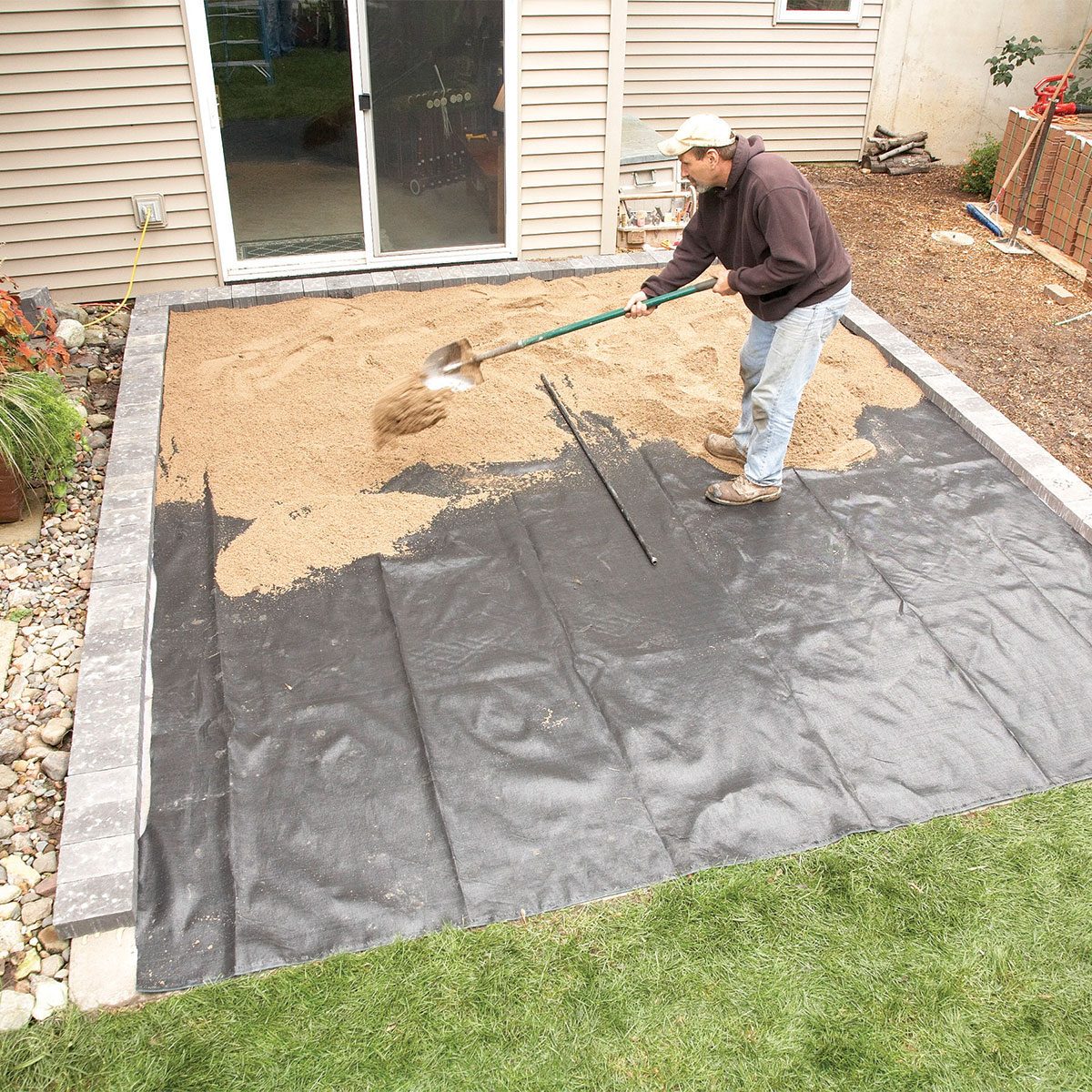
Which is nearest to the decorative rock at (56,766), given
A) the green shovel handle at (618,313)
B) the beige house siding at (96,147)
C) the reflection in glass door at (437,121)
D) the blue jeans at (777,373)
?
the green shovel handle at (618,313)

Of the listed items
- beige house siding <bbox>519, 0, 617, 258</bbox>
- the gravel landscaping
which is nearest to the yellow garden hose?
the gravel landscaping

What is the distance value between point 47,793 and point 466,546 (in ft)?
5.39

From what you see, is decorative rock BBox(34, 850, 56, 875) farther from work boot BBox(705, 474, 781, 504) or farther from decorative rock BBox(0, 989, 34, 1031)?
work boot BBox(705, 474, 781, 504)

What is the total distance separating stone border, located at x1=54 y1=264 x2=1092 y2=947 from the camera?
263cm

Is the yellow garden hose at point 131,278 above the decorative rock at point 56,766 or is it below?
above

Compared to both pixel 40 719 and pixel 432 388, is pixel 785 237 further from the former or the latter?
pixel 40 719

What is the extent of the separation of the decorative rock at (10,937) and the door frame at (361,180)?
4.07 m

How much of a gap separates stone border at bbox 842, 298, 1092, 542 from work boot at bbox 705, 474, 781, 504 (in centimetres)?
112

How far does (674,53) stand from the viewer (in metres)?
8.22

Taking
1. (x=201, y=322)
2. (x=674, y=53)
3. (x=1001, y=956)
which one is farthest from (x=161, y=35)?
(x=1001, y=956)

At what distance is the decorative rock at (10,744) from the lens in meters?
3.03

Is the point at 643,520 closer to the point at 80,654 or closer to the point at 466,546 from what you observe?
the point at 466,546

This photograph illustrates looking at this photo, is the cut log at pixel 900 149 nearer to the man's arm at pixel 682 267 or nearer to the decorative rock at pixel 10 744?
the man's arm at pixel 682 267

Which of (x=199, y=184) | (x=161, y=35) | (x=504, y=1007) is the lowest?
(x=504, y=1007)
